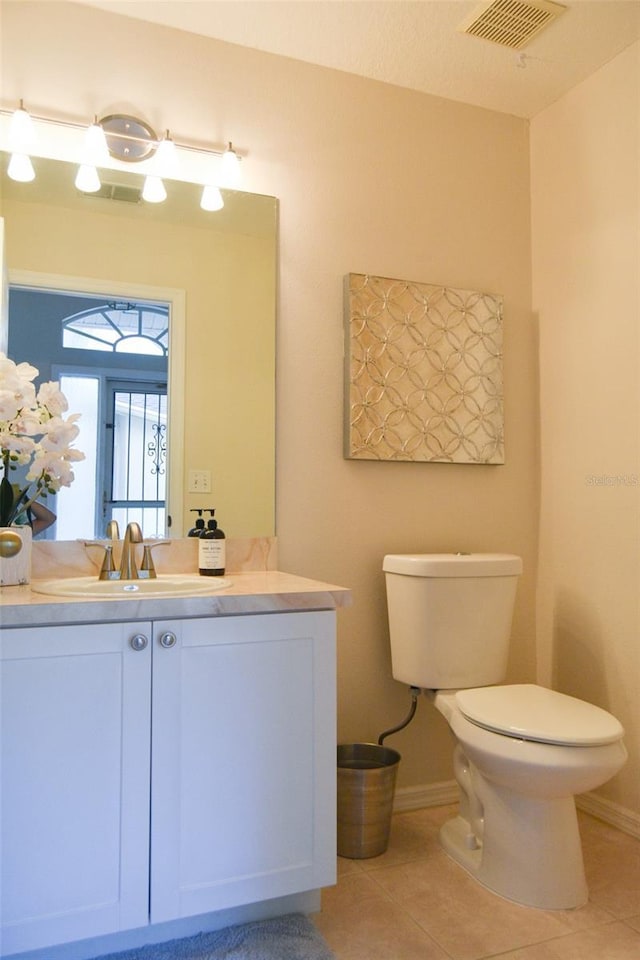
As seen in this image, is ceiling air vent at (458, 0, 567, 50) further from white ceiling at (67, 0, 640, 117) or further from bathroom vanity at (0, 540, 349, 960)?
bathroom vanity at (0, 540, 349, 960)

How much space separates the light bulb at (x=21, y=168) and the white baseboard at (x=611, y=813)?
2531mm

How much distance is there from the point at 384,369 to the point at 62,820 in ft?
5.17

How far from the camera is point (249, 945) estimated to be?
1.57 m

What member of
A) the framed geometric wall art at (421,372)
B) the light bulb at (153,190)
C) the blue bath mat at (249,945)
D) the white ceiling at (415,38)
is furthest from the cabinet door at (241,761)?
the white ceiling at (415,38)

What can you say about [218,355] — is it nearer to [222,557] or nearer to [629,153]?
[222,557]

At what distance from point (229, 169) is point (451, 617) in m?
1.50

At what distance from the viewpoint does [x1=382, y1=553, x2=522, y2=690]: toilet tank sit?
2.11 meters

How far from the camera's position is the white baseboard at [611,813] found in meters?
Answer: 2.17

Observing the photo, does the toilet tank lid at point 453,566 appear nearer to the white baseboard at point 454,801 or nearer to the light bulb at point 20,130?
the white baseboard at point 454,801

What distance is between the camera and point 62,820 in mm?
1416

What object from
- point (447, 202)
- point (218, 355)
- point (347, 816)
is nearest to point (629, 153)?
point (447, 202)

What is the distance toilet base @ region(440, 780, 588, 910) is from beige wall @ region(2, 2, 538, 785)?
55 cm

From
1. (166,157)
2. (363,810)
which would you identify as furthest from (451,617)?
(166,157)

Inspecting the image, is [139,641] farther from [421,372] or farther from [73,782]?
[421,372]
